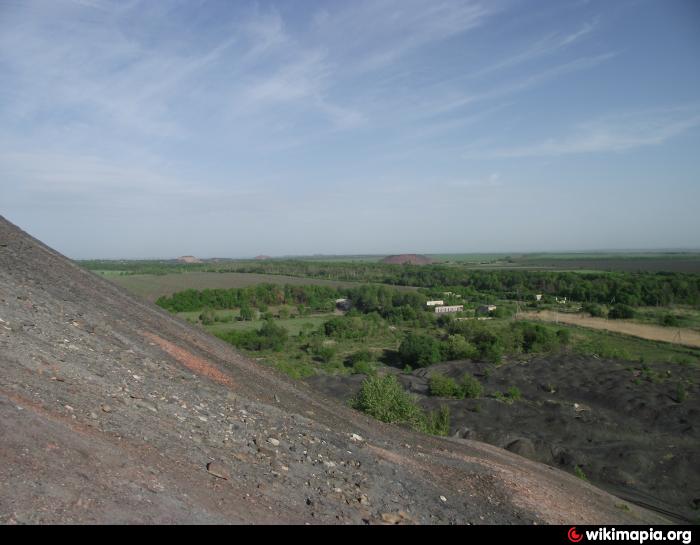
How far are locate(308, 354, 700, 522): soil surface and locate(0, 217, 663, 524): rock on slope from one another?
5439mm

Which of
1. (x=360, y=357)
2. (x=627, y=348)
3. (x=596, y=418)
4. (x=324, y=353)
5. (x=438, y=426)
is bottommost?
(x=627, y=348)

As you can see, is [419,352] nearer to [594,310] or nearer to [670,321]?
[670,321]

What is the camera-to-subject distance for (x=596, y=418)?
22734 millimetres

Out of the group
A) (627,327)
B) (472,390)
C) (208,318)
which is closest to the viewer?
(472,390)

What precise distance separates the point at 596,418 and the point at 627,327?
35.9 metres

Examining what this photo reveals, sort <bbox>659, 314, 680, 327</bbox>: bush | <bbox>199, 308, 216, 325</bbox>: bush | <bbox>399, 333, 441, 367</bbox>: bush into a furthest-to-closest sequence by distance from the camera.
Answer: <bbox>199, 308, 216, 325</bbox>: bush
<bbox>659, 314, 680, 327</bbox>: bush
<bbox>399, 333, 441, 367</bbox>: bush

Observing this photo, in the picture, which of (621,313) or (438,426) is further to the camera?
(621,313)

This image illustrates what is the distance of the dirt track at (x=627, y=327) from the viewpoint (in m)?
44.6

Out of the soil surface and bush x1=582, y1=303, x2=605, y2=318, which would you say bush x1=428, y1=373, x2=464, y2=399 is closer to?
the soil surface

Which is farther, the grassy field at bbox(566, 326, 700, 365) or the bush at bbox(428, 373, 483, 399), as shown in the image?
the grassy field at bbox(566, 326, 700, 365)

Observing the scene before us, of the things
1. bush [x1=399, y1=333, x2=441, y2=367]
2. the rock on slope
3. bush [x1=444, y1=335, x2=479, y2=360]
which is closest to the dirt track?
bush [x1=444, y1=335, x2=479, y2=360]

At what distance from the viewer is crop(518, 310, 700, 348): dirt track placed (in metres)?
44.6

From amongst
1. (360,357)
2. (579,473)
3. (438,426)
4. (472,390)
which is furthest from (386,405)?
(360,357)
